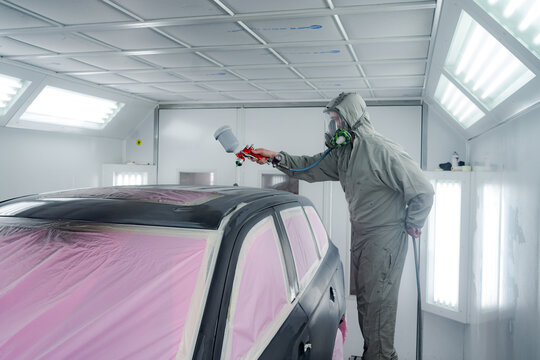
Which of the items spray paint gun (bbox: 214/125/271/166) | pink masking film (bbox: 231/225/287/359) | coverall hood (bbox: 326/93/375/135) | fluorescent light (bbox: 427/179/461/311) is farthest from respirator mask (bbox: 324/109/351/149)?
fluorescent light (bbox: 427/179/461/311)

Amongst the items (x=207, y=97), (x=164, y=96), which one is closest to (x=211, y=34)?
(x=207, y=97)

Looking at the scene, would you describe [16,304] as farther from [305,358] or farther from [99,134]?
[99,134]

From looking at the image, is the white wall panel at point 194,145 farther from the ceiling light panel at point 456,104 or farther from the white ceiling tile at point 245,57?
the ceiling light panel at point 456,104

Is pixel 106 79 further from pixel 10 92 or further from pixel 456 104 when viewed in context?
pixel 456 104

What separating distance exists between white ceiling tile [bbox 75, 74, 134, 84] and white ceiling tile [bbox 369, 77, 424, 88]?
2.84 m

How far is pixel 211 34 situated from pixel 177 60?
91cm

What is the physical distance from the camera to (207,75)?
16.1 ft

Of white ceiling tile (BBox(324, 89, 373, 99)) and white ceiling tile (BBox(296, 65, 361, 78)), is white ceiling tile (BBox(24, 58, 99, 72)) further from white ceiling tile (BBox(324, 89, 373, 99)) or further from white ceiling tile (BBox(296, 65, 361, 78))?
white ceiling tile (BBox(324, 89, 373, 99))

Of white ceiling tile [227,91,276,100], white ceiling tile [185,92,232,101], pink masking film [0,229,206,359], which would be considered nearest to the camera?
pink masking film [0,229,206,359]

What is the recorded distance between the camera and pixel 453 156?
5414 mm

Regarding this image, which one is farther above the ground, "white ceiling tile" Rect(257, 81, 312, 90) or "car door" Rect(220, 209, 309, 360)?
"white ceiling tile" Rect(257, 81, 312, 90)

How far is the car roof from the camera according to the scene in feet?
5.82

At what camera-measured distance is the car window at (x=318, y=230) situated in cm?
302

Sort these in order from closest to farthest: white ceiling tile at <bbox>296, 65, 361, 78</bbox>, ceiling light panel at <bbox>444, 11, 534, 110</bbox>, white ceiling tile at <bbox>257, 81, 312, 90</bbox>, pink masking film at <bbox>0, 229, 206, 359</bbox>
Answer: pink masking film at <bbox>0, 229, 206, 359</bbox> < ceiling light panel at <bbox>444, 11, 534, 110</bbox> < white ceiling tile at <bbox>296, 65, 361, 78</bbox> < white ceiling tile at <bbox>257, 81, 312, 90</bbox>
